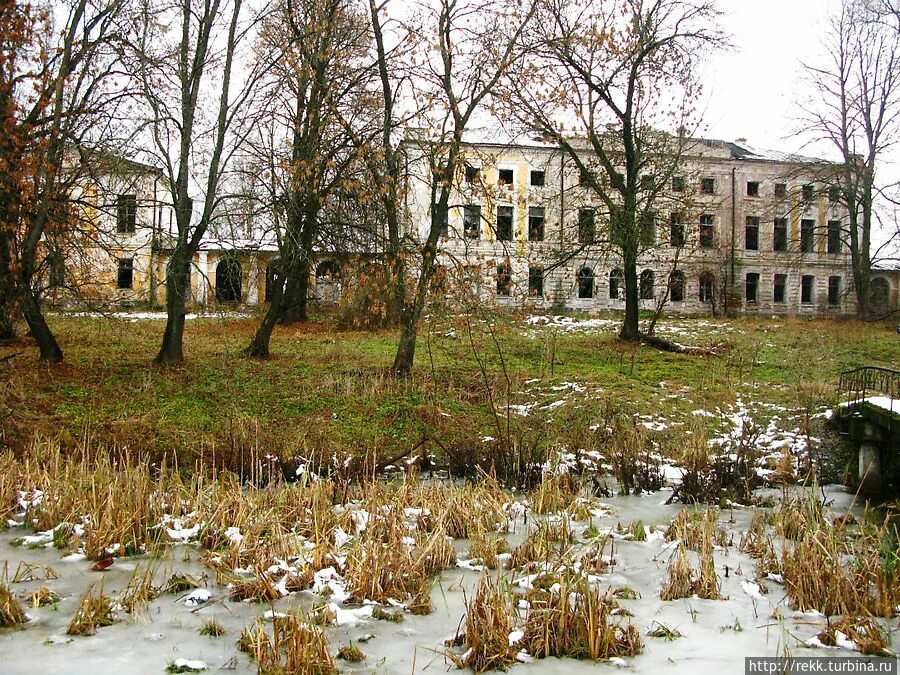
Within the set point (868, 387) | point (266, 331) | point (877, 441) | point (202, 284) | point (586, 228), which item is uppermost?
point (586, 228)

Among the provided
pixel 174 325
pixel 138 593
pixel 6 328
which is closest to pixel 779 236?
pixel 174 325

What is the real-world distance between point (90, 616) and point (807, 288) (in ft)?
162

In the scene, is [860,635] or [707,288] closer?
[860,635]

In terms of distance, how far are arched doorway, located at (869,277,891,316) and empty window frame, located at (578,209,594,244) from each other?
16443 millimetres

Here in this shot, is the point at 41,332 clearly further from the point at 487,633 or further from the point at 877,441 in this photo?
the point at 877,441

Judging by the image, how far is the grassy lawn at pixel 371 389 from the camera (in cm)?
1144

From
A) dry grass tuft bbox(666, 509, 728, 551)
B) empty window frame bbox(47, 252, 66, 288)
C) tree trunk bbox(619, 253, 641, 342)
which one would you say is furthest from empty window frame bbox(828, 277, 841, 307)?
empty window frame bbox(47, 252, 66, 288)

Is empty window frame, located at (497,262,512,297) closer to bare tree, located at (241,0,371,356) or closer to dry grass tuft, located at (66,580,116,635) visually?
bare tree, located at (241,0,371,356)

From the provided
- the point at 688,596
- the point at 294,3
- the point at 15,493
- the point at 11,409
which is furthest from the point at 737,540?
the point at 294,3

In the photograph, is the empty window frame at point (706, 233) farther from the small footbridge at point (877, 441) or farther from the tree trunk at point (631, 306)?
the small footbridge at point (877, 441)

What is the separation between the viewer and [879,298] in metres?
40.6

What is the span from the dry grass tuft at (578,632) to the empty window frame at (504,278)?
28.7ft

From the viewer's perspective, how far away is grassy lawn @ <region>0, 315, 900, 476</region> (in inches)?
450

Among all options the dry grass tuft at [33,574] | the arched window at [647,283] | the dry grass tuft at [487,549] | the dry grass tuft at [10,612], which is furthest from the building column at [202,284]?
the arched window at [647,283]
